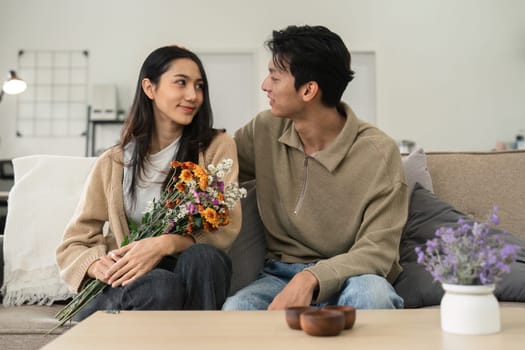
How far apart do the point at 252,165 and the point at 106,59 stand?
4.75 meters

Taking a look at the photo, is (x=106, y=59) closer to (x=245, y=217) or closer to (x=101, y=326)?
(x=245, y=217)

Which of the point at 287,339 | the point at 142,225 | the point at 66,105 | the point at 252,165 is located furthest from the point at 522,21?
the point at 287,339

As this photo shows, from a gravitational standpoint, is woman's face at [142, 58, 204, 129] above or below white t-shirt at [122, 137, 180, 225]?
above

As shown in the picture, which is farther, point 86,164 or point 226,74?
point 226,74

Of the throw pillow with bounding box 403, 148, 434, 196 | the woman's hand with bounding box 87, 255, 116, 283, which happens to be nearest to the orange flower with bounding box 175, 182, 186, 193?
the woman's hand with bounding box 87, 255, 116, 283

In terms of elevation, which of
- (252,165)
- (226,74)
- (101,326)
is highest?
(226,74)

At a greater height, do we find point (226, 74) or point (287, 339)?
point (226, 74)

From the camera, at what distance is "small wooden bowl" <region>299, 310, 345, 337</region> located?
108 cm

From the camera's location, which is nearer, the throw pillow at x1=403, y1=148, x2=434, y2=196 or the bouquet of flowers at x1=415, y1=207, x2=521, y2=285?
the bouquet of flowers at x1=415, y1=207, x2=521, y2=285

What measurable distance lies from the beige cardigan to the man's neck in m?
0.23

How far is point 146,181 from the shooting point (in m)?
1.99

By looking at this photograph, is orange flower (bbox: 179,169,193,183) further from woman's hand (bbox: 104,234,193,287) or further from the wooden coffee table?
the wooden coffee table

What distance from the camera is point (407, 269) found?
1.92m

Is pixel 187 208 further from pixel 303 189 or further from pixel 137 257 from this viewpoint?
pixel 303 189
